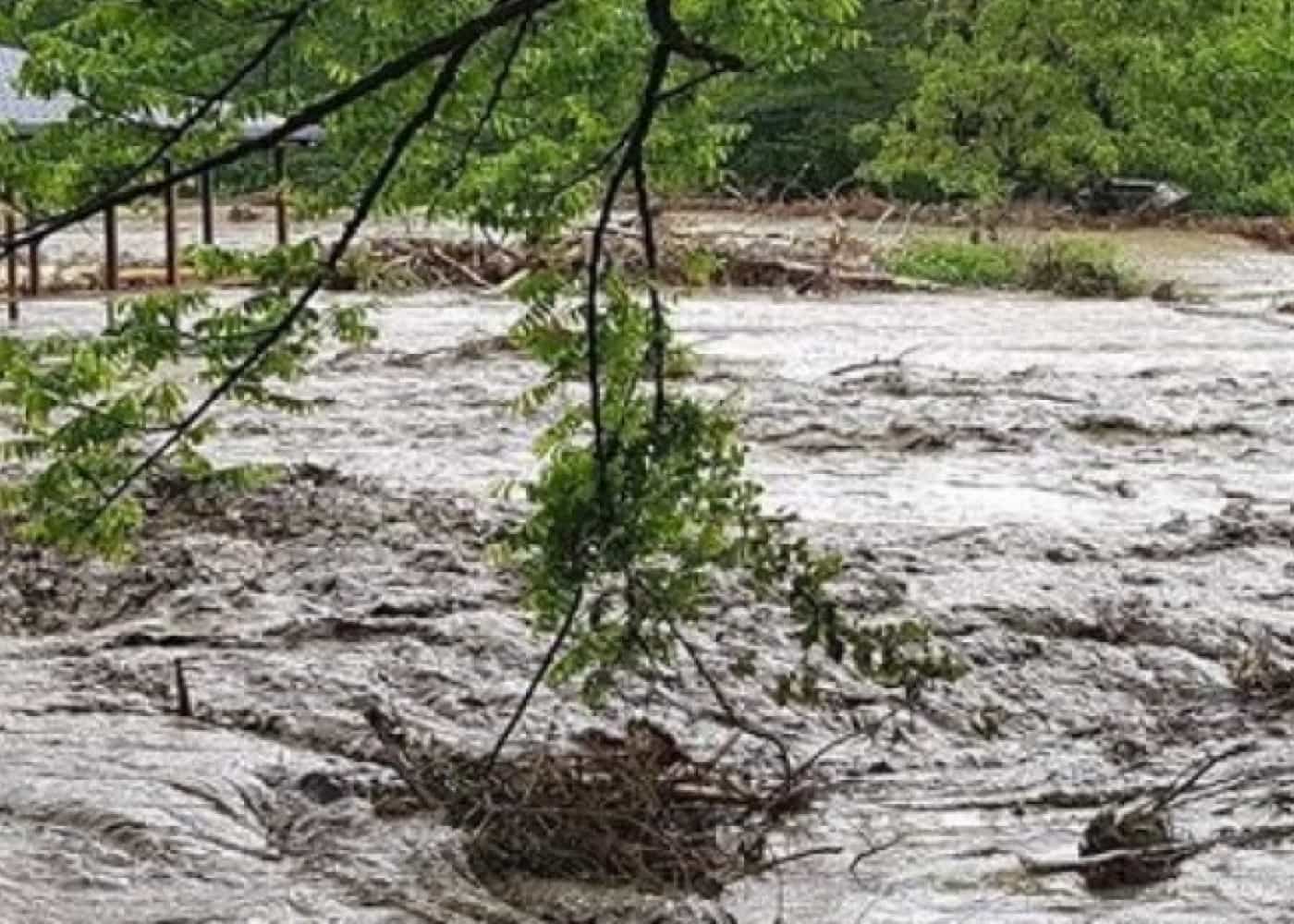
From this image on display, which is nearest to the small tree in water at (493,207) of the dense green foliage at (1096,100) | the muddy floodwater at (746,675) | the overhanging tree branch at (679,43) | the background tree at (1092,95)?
the overhanging tree branch at (679,43)

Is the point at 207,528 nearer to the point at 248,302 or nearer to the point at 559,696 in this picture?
the point at 559,696

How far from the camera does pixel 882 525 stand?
37.6ft

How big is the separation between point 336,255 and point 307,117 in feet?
1.82

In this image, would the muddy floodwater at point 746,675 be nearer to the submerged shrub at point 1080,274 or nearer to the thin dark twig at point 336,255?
the thin dark twig at point 336,255

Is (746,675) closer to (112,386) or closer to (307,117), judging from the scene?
(112,386)

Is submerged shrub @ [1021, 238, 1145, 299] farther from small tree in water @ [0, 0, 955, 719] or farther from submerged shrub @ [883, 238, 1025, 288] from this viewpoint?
small tree in water @ [0, 0, 955, 719]

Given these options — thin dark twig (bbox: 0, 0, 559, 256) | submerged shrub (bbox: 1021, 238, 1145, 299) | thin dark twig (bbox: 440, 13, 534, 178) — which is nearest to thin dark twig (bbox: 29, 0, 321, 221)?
thin dark twig (bbox: 0, 0, 559, 256)

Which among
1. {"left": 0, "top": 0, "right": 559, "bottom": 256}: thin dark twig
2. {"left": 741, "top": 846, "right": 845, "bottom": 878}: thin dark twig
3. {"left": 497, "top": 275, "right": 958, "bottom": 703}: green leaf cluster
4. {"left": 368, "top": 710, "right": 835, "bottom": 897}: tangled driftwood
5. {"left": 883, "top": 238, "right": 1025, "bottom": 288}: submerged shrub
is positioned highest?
{"left": 0, "top": 0, "right": 559, "bottom": 256}: thin dark twig

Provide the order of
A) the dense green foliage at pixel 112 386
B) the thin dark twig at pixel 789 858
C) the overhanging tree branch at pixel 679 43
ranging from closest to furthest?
the overhanging tree branch at pixel 679 43 < the dense green foliage at pixel 112 386 < the thin dark twig at pixel 789 858

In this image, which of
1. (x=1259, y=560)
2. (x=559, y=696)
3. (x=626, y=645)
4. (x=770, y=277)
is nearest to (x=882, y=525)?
(x=1259, y=560)

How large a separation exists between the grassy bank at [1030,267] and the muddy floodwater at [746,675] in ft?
33.0

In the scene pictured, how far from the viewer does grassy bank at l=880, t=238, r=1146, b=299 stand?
2603 centimetres

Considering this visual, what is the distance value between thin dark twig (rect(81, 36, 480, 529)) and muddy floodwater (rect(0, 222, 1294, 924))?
126 centimetres

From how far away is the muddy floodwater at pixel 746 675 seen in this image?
659cm
